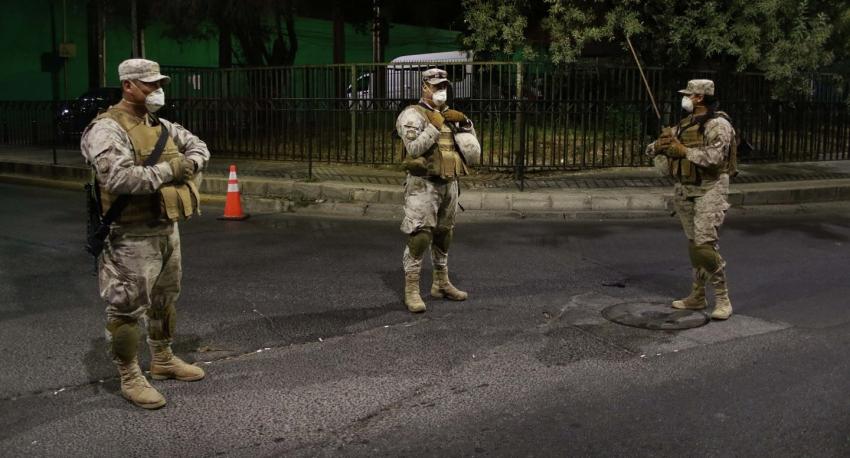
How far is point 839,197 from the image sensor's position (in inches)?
505

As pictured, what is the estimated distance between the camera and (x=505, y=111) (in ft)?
43.4

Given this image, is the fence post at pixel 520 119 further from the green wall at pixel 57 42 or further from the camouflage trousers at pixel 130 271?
the green wall at pixel 57 42

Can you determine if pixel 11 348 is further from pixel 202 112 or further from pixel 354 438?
pixel 202 112

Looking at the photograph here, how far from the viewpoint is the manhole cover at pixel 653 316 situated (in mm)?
5910

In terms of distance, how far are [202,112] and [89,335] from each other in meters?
11.5

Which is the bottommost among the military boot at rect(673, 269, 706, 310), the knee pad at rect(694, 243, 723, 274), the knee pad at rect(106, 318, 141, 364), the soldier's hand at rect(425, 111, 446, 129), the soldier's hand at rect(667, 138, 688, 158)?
the military boot at rect(673, 269, 706, 310)

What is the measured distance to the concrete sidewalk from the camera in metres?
11.7

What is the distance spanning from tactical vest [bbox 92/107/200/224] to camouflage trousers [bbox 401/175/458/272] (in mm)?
2160

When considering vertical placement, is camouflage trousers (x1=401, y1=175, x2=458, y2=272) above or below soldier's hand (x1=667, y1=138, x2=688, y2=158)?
below

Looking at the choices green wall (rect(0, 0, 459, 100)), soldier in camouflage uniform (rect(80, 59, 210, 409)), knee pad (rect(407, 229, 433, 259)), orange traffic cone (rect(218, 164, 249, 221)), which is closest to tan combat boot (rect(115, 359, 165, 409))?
soldier in camouflage uniform (rect(80, 59, 210, 409))

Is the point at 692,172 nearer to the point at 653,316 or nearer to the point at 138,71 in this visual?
the point at 653,316

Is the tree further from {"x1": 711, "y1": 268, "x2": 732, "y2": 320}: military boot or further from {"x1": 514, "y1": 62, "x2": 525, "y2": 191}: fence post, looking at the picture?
{"x1": 711, "y1": 268, "x2": 732, "y2": 320}: military boot

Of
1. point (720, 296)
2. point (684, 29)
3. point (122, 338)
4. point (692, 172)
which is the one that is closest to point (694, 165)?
point (692, 172)

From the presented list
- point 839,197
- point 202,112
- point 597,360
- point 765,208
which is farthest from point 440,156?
point 202,112
